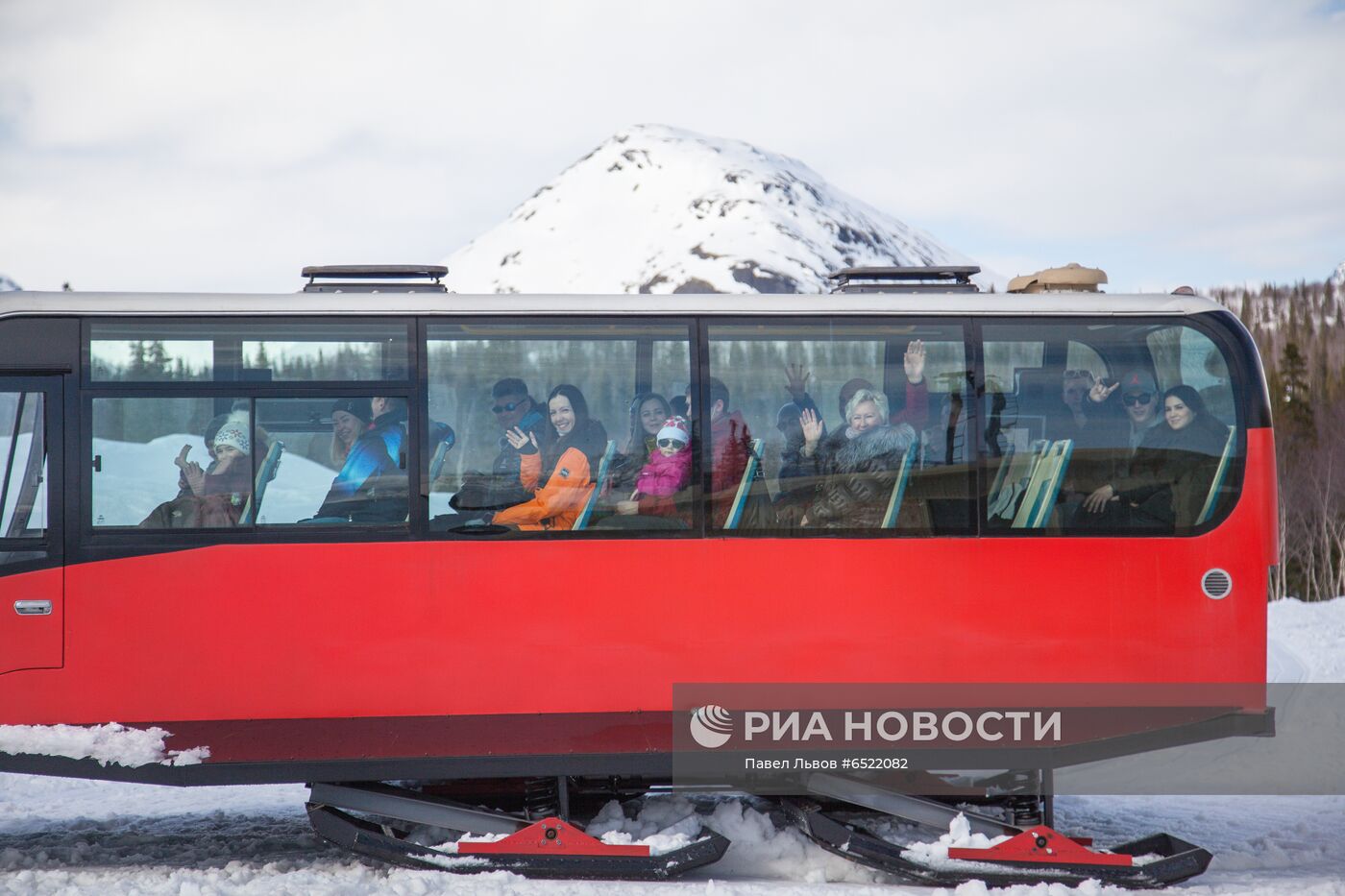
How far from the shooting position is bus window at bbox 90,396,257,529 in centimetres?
580

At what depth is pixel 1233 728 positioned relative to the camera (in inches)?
238

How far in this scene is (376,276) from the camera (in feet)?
21.1

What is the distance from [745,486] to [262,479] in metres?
2.66

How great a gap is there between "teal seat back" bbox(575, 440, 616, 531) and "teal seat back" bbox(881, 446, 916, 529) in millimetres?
1593

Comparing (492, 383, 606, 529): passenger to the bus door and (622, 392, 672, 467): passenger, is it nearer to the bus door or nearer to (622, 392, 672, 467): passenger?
(622, 392, 672, 467): passenger

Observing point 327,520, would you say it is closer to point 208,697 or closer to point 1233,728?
point 208,697

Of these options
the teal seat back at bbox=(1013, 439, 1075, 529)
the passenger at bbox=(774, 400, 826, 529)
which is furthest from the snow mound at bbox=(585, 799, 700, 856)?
the teal seat back at bbox=(1013, 439, 1075, 529)

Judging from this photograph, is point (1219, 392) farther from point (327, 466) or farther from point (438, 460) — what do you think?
point (327, 466)

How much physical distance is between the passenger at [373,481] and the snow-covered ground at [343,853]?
1932mm

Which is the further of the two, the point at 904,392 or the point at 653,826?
the point at 653,826

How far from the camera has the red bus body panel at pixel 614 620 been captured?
5777 millimetres

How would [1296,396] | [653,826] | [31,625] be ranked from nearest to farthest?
1. [31,625]
2. [653,826]
3. [1296,396]

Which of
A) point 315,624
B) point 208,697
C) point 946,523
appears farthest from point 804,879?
point 208,697

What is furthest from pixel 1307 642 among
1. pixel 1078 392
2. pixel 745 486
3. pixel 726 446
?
pixel 726 446
